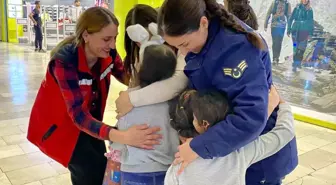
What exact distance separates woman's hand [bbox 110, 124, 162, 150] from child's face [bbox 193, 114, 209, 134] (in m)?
0.19

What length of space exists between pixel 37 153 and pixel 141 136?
101 inches

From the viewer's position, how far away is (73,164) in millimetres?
1702

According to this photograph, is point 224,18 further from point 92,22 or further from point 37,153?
point 37,153

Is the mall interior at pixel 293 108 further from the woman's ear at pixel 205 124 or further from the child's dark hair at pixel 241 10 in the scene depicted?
the woman's ear at pixel 205 124

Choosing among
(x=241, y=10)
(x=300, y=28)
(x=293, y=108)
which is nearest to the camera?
(x=241, y=10)

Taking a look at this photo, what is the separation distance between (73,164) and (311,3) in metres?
3.95

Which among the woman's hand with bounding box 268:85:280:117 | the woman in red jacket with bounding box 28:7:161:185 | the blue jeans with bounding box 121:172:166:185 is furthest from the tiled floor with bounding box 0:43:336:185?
the woman's hand with bounding box 268:85:280:117

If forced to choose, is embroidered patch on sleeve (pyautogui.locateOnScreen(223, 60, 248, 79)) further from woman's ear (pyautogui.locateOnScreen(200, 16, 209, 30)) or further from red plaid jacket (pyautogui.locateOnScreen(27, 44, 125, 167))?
red plaid jacket (pyautogui.locateOnScreen(27, 44, 125, 167))

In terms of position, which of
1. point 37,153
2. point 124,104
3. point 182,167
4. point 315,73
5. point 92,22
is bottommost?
point 37,153

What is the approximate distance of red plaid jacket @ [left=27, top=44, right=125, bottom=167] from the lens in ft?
4.89

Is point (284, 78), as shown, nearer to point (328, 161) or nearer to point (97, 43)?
point (328, 161)

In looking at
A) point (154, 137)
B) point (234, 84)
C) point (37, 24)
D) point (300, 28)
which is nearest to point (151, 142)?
point (154, 137)

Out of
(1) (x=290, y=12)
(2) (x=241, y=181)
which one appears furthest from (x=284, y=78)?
(2) (x=241, y=181)

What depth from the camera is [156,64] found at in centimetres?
120
